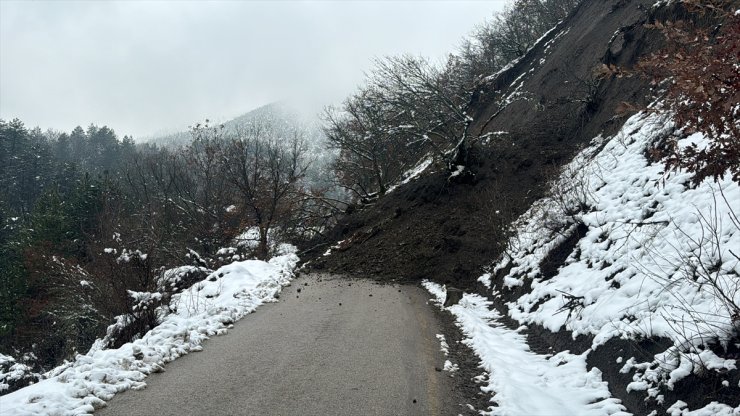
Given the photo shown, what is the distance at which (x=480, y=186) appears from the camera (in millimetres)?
18156

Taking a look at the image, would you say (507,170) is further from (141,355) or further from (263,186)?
(141,355)

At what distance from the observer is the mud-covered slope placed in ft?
48.3

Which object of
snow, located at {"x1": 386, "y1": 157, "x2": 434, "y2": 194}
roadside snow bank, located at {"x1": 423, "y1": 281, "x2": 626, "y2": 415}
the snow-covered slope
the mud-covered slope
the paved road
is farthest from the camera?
snow, located at {"x1": 386, "y1": 157, "x2": 434, "y2": 194}

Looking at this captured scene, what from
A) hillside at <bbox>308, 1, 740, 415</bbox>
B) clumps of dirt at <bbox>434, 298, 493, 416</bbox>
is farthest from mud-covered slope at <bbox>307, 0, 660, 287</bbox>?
clumps of dirt at <bbox>434, 298, 493, 416</bbox>

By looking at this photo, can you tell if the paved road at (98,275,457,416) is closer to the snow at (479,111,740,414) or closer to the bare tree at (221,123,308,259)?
the snow at (479,111,740,414)

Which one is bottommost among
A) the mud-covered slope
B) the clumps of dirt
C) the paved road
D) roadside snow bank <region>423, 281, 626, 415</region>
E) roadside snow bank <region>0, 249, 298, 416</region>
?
roadside snow bank <region>423, 281, 626, 415</region>

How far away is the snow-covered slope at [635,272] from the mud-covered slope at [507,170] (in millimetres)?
2811

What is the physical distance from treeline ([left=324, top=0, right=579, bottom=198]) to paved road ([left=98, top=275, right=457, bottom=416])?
12.2 meters

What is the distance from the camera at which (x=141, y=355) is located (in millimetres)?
5699

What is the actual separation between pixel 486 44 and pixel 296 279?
28913 millimetres

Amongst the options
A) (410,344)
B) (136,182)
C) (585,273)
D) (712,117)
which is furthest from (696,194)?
(136,182)

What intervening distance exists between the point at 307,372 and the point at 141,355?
227 centimetres

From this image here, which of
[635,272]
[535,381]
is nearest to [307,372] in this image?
[535,381]

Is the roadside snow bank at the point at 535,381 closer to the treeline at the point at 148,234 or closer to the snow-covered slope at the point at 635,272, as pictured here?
the snow-covered slope at the point at 635,272
